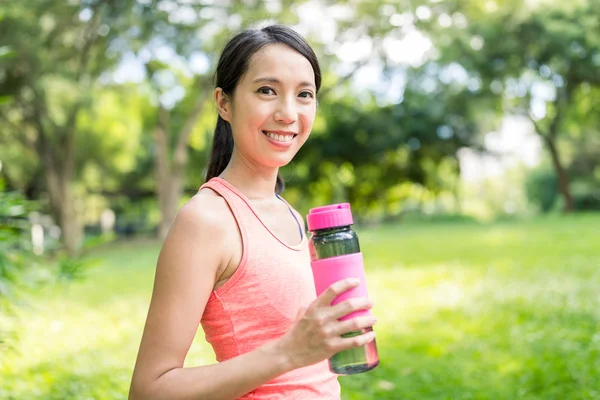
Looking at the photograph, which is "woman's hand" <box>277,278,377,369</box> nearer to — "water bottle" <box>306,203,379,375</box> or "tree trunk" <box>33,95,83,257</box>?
"water bottle" <box>306,203,379,375</box>

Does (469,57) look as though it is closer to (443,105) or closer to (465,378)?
(443,105)

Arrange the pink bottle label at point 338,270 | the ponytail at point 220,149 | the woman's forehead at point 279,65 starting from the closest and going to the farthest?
1. the pink bottle label at point 338,270
2. the woman's forehead at point 279,65
3. the ponytail at point 220,149

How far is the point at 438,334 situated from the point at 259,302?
4746 millimetres

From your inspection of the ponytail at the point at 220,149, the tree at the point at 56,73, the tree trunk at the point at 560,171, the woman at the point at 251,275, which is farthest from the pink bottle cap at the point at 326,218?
the tree trunk at the point at 560,171

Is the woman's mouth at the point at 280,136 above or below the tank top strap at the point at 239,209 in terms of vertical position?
above

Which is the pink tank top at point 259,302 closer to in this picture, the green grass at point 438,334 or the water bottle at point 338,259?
the water bottle at point 338,259

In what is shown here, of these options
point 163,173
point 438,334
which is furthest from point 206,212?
point 163,173

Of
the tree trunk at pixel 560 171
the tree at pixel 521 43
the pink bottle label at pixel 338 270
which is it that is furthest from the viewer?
the tree trunk at pixel 560 171

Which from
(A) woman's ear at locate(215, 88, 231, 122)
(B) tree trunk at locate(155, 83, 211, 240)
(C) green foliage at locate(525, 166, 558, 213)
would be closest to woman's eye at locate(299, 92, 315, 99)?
(A) woman's ear at locate(215, 88, 231, 122)

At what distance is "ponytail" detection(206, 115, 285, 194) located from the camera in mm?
1819

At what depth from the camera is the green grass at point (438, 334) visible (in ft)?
14.5

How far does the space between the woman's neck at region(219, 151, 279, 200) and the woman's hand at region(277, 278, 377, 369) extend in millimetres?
476

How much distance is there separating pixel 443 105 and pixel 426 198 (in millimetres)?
8692

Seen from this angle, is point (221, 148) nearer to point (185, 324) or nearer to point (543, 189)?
point (185, 324)
